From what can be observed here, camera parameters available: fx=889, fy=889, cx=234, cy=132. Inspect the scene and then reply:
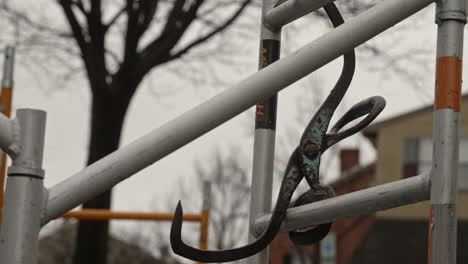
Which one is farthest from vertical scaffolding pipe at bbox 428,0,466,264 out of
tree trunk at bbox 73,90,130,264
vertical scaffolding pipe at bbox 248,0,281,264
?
tree trunk at bbox 73,90,130,264

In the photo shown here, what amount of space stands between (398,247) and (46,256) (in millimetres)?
15513

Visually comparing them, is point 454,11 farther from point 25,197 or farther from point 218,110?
point 25,197

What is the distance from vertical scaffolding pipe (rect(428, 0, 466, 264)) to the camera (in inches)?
58.1

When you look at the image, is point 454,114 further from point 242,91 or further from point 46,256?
point 46,256

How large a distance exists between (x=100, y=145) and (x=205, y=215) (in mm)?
2813

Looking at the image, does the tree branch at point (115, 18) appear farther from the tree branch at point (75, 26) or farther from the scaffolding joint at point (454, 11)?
the scaffolding joint at point (454, 11)

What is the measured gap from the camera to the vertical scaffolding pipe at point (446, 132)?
1.48 metres

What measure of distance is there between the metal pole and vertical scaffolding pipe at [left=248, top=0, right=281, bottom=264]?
0.58 m

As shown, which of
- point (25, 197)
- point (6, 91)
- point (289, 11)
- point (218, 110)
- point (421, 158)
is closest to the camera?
point (25, 197)

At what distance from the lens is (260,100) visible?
163 cm

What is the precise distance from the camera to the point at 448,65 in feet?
5.04

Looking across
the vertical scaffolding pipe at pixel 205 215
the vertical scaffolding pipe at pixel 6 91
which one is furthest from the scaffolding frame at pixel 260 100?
the vertical scaffolding pipe at pixel 205 215

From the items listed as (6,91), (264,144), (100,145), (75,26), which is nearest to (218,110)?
(264,144)

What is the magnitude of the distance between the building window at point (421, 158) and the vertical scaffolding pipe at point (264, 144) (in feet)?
84.3
